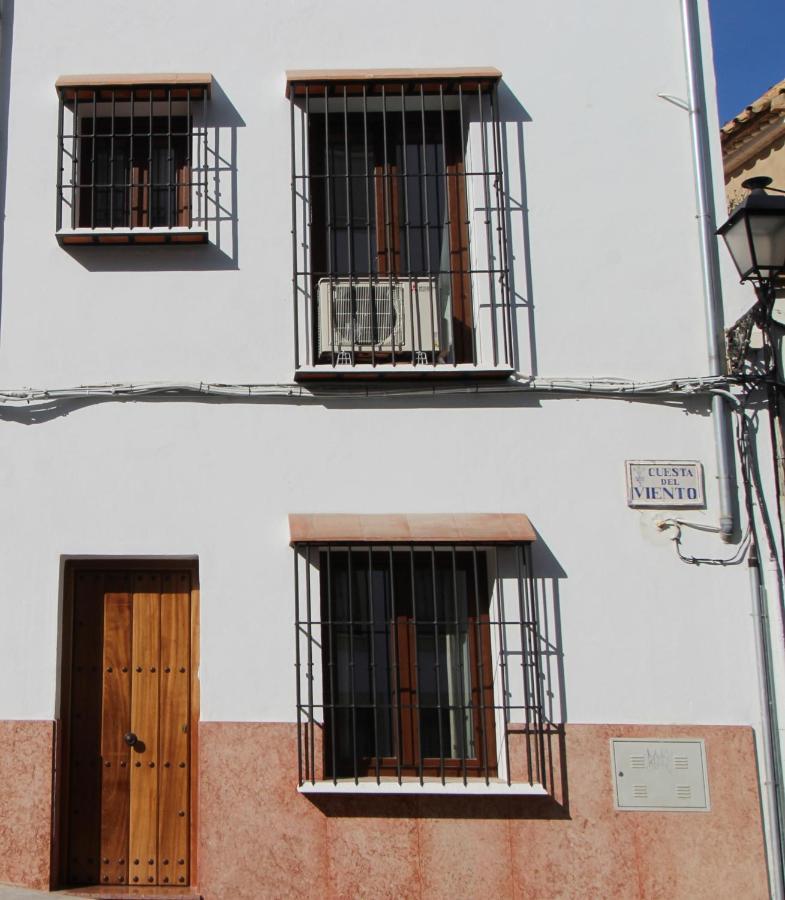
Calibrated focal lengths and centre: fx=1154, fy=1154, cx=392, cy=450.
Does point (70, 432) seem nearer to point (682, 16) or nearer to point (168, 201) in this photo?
point (168, 201)

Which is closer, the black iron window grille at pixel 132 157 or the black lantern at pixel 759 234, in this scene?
the black lantern at pixel 759 234

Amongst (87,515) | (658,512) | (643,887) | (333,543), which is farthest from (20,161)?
(643,887)

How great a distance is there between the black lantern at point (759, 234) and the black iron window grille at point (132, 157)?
2.99 m

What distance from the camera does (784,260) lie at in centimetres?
636

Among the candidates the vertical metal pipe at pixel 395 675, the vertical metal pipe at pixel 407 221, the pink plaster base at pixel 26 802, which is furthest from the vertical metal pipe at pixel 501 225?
the pink plaster base at pixel 26 802

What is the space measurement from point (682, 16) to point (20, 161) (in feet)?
13.4

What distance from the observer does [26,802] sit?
605cm

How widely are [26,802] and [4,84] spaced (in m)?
4.15

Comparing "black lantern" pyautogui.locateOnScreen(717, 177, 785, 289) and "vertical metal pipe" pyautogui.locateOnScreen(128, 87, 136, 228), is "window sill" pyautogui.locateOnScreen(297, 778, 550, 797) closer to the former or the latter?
"black lantern" pyautogui.locateOnScreen(717, 177, 785, 289)

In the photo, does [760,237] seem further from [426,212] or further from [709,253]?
[426,212]

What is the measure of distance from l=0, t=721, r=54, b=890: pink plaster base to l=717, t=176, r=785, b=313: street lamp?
453 cm

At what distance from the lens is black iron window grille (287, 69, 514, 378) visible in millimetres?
6711

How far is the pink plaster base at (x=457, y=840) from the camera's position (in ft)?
19.7

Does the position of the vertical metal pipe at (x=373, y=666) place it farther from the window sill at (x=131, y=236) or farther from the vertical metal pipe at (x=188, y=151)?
the vertical metal pipe at (x=188, y=151)
